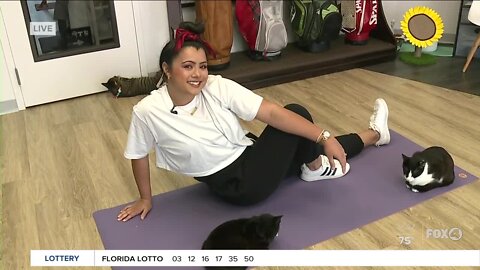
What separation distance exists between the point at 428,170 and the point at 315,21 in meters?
1.64

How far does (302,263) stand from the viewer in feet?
5.66

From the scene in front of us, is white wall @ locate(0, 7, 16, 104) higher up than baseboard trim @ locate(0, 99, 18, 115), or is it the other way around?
white wall @ locate(0, 7, 16, 104)

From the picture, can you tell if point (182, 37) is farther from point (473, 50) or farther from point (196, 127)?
point (473, 50)

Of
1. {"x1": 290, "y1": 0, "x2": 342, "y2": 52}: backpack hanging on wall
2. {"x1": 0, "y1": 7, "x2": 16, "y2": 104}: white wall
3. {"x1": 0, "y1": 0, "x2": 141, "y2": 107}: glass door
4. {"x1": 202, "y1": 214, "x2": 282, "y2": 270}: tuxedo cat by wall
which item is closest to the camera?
{"x1": 202, "y1": 214, "x2": 282, "y2": 270}: tuxedo cat by wall

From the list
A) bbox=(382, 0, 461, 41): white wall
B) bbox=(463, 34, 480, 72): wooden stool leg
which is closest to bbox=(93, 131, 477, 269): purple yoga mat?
bbox=(463, 34, 480, 72): wooden stool leg

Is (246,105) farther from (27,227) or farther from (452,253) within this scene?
(27,227)

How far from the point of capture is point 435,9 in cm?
368

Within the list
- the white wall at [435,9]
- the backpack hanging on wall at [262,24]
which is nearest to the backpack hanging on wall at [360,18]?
the white wall at [435,9]

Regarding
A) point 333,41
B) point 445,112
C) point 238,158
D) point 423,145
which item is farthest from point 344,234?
point 333,41

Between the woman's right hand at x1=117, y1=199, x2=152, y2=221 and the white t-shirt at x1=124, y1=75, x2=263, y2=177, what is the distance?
213 mm

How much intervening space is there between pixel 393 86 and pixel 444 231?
1469 mm

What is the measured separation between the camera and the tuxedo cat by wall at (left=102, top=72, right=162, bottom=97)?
125 inches

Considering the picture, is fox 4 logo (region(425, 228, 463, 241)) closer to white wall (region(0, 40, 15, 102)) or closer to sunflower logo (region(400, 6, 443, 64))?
sunflower logo (region(400, 6, 443, 64))

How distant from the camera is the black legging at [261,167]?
188 centimetres
